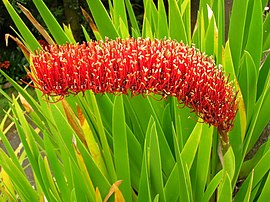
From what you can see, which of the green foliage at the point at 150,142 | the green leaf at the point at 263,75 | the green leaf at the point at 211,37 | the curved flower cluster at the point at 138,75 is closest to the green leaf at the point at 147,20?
the green foliage at the point at 150,142

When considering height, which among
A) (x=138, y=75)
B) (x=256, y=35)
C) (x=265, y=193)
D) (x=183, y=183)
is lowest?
(x=265, y=193)

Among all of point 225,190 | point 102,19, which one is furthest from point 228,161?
point 102,19

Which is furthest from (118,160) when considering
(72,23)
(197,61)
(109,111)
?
(72,23)

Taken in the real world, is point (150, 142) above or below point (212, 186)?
above

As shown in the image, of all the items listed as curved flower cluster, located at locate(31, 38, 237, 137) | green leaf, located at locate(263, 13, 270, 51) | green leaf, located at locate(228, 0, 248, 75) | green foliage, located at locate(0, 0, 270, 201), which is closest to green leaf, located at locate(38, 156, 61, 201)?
green foliage, located at locate(0, 0, 270, 201)

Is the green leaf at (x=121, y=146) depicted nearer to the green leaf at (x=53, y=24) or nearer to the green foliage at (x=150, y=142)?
the green foliage at (x=150, y=142)

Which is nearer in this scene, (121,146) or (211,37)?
(121,146)

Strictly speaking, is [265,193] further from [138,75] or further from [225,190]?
[138,75]
